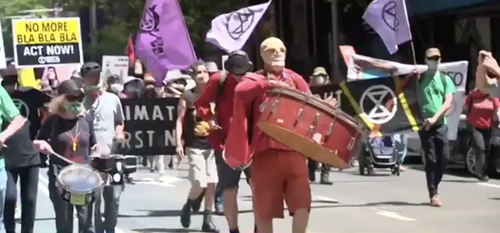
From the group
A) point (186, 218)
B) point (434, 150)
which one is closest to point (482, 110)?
point (434, 150)

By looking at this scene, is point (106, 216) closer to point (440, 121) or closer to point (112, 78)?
point (440, 121)

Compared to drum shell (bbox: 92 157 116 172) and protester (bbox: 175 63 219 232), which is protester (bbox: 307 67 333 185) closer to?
protester (bbox: 175 63 219 232)

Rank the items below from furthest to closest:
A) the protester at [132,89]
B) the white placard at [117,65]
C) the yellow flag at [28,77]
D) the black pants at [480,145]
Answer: the white placard at [117,65] → the yellow flag at [28,77] → the protester at [132,89] → the black pants at [480,145]

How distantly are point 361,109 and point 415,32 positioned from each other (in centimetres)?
1913

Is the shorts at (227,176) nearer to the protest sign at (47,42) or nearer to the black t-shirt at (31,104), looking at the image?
the black t-shirt at (31,104)

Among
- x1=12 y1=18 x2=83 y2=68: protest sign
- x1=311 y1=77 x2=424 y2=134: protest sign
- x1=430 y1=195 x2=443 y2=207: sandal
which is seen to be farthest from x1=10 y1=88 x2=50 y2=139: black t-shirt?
x1=12 y1=18 x2=83 y2=68: protest sign

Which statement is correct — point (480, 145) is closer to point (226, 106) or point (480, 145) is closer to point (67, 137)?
point (226, 106)

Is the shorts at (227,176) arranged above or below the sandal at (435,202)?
above

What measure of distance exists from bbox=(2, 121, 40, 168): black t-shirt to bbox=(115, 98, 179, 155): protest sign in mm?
2777

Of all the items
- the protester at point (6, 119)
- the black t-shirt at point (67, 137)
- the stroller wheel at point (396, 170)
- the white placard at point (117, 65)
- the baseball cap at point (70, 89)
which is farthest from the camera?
the white placard at point (117, 65)

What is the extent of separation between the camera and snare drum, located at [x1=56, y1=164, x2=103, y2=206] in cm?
867

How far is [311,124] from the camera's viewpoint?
26.0 feet

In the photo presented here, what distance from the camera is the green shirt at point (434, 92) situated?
43.8 feet

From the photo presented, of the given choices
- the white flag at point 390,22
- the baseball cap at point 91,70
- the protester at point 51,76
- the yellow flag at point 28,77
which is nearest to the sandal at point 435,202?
the white flag at point 390,22
